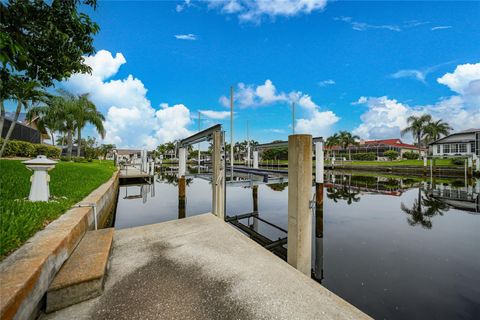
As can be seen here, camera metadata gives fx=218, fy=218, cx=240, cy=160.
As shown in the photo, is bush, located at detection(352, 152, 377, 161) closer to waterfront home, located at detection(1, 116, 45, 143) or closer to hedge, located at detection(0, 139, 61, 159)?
hedge, located at detection(0, 139, 61, 159)

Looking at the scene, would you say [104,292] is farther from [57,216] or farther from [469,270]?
[469,270]

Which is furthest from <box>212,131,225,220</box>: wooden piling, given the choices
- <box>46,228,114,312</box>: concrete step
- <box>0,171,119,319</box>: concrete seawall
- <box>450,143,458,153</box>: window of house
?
<box>450,143,458,153</box>: window of house

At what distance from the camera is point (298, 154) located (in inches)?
155

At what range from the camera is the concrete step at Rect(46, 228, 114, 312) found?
234cm

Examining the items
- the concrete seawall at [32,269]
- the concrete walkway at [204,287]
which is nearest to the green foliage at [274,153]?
the concrete walkway at [204,287]

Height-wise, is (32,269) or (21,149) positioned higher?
(21,149)

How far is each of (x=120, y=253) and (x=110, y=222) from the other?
6.84 meters

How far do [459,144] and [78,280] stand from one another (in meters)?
54.5

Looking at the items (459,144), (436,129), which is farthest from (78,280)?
(436,129)

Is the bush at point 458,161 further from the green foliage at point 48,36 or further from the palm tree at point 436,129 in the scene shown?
the green foliage at point 48,36

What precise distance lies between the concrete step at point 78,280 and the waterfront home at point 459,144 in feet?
160

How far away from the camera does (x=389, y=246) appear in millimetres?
7051

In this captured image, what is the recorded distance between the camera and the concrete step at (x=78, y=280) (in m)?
2.34

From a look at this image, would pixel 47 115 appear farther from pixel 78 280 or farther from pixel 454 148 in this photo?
pixel 454 148
